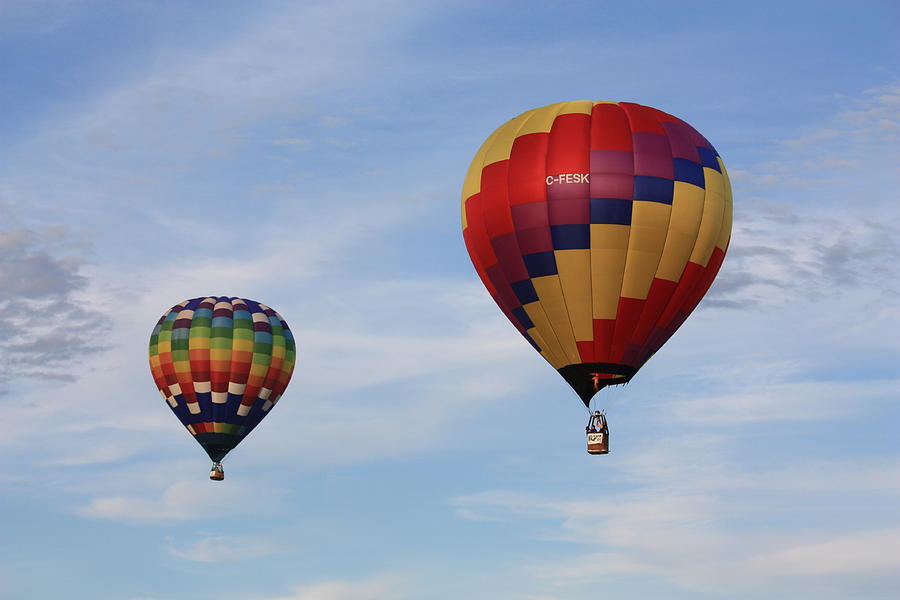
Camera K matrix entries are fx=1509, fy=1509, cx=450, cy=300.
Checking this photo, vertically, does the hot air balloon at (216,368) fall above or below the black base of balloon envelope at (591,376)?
above

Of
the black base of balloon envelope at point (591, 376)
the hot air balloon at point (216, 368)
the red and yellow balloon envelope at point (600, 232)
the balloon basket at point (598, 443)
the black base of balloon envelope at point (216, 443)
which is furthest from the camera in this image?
the black base of balloon envelope at point (216, 443)

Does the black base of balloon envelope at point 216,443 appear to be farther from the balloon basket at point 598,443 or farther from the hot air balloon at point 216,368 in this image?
the balloon basket at point 598,443

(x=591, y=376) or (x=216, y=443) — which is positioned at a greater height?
(x=216, y=443)

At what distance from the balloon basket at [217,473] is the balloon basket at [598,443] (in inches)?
845

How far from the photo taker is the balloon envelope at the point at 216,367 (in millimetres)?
56719

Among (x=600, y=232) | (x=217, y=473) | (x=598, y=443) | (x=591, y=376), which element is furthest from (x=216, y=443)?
(x=600, y=232)

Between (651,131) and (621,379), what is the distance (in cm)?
679

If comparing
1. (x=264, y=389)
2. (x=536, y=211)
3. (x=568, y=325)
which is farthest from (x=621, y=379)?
(x=264, y=389)

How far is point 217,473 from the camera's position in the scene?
188 feet

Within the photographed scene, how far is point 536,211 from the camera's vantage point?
4041 centimetres

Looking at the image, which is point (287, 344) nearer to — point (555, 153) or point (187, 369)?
point (187, 369)

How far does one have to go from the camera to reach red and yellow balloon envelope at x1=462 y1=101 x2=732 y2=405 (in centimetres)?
4009

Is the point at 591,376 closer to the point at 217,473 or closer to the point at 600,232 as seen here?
the point at 600,232

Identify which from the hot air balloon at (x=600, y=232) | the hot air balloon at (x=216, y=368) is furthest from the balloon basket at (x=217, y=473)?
the hot air balloon at (x=600, y=232)
